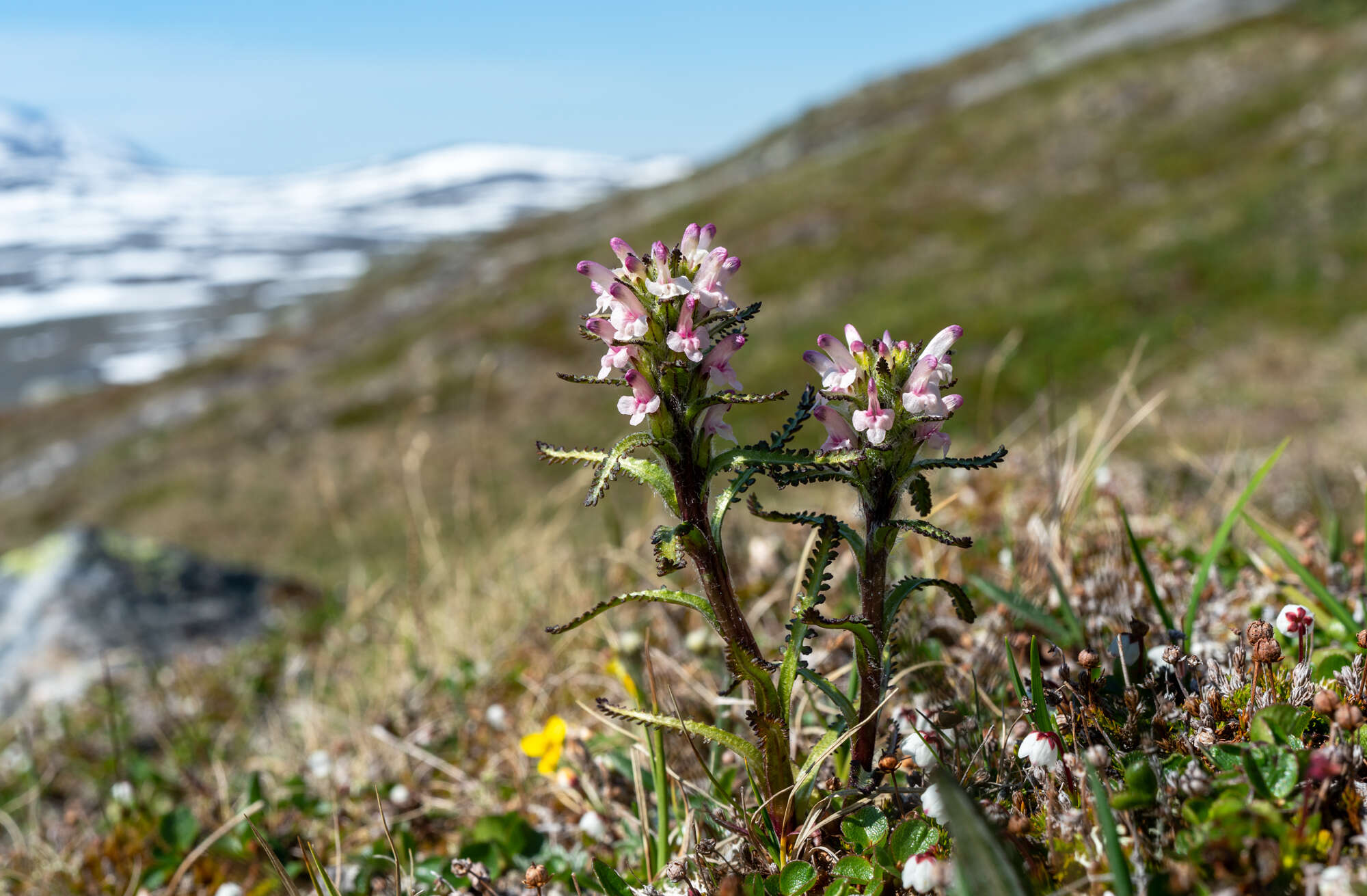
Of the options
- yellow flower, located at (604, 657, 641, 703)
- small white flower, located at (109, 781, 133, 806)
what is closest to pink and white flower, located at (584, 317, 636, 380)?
yellow flower, located at (604, 657, 641, 703)

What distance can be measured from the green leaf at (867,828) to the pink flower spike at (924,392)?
0.94 metres

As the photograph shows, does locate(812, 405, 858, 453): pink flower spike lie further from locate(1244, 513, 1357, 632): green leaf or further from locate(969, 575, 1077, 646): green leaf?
locate(1244, 513, 1357, 632): green leaf

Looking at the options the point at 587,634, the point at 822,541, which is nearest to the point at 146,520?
the point at 587,634

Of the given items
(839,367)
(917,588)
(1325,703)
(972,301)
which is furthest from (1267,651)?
(972,301)

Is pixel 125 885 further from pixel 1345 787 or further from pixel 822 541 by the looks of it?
pixel 1345 787

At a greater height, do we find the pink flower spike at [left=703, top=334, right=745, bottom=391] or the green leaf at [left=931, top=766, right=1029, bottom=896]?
the pink flower spike at [left=703, top=334, right=745, bottom=391]

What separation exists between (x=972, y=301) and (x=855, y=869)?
29624 mm

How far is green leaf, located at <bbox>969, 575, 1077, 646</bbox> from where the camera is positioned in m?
2.83

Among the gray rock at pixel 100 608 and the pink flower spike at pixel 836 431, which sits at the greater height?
the pink flower spike at pixel 836 431

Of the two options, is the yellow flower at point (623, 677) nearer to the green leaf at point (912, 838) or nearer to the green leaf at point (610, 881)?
the green leaf at point (610, 881)

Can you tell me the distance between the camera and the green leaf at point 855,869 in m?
1.92

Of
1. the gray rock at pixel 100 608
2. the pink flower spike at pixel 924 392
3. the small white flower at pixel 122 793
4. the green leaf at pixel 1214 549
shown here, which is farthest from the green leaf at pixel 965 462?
the gray rock at pixel 100 608

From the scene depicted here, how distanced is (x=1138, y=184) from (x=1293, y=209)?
11.1m

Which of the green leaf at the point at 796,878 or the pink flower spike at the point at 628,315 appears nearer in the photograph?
the pink flower spike at the point at 628,315
